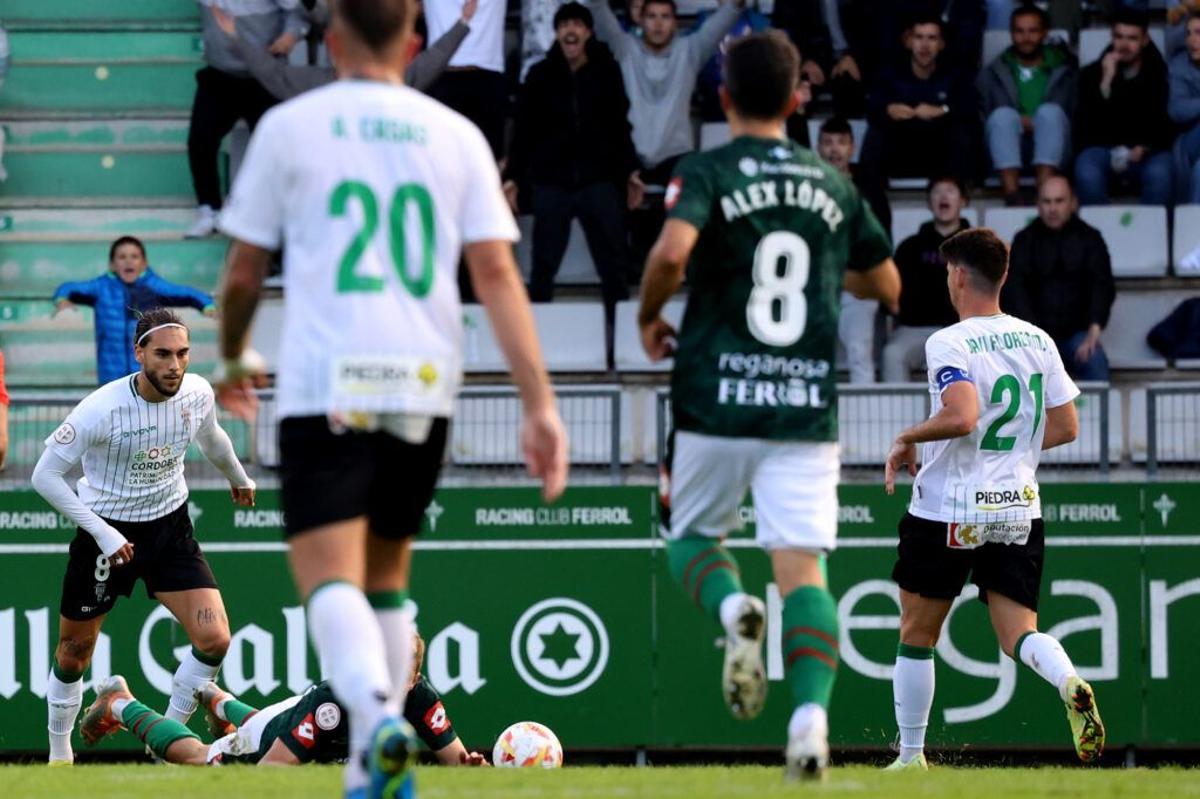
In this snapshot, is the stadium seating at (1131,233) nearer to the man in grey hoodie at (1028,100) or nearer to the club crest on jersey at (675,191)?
the man in grey hoodie at (1028,100)

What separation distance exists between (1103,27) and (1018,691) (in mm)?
6783

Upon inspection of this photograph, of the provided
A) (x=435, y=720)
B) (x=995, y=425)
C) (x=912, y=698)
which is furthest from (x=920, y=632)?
(x=435, y=720)

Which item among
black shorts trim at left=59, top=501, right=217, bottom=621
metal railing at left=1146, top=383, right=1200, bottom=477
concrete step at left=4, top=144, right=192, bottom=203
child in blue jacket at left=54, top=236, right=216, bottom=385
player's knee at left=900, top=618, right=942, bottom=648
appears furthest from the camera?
concrete step at left=4, top=144, right=192, bottom=203

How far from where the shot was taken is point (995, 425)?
9.76 metres

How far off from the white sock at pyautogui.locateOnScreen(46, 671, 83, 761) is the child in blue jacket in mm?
3133

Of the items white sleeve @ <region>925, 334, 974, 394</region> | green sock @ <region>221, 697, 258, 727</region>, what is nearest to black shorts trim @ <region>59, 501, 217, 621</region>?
green sock @ <region>221, 697, 258, 727</region>

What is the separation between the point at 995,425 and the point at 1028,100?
7.31m

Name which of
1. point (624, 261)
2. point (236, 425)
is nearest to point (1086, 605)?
point (624, 261)

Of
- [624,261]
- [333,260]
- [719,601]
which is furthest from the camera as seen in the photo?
[624,261]

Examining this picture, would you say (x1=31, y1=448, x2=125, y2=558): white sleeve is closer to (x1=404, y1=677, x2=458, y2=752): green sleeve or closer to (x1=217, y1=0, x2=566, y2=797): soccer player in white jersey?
(x1=404, y1=677, x2=458, y2=752): green sleeve

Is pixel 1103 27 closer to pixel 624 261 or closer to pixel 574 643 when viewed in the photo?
pixel 624 261

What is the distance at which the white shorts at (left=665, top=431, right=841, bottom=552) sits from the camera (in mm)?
6934

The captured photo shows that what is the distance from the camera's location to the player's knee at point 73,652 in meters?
11.5

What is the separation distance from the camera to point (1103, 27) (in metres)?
17.7
